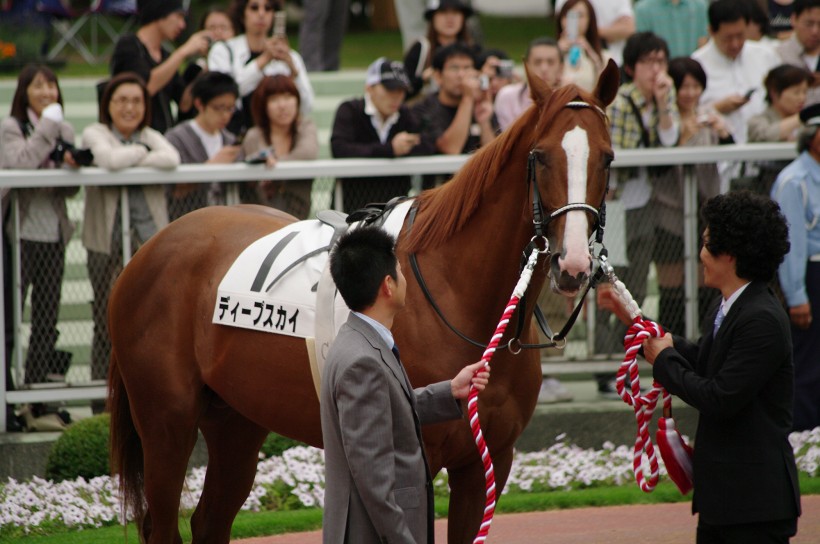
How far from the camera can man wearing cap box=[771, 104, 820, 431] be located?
841cm

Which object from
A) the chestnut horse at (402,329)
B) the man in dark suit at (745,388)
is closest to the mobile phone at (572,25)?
the chestnut horse at (402,329)

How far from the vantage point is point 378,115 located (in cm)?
915

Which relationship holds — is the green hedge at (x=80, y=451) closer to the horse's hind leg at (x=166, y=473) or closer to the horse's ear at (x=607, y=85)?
the horse's hind leg at (x=166, y=473)

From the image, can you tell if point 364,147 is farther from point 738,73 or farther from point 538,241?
point 538,241

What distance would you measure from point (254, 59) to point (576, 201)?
651 centimetres

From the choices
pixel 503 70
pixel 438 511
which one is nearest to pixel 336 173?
pixel 438 511

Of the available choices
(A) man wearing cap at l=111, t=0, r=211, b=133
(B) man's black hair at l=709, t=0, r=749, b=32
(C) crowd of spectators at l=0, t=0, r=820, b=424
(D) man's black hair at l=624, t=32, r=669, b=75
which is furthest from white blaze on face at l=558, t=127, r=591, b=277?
(B) man's black hair at l=709, t=0, r=749, b=32

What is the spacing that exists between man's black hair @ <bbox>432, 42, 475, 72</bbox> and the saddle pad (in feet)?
13.0

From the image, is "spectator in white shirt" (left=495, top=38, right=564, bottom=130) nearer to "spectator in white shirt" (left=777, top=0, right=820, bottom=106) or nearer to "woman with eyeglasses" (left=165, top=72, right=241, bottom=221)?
"woman with eyeglasses" (left=165, top=72, right=241, bottom=221)

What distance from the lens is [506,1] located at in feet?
86.2

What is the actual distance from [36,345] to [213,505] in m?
2.62

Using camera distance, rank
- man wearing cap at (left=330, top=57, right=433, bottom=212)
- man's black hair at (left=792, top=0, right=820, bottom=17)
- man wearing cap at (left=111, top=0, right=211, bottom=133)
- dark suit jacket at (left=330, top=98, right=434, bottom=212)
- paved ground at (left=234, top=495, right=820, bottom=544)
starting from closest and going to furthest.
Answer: paved ground at (left=234, top=495, right=820, bottom=544) → dark suit jacket at (left=330, top=98, right=434, bottom=212) → man wearing cap at (left=330, top=57, right=433, bottom=212) → man wearing cap at (left=111, top=0, right=211, bottom=133) → man's black hair at (left=792, top=0, right=820, bottom=17)

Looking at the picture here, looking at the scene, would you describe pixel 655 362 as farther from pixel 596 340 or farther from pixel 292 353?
pixel 596 340

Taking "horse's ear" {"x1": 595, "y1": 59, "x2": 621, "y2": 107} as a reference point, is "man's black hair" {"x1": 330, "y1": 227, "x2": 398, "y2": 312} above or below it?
below
